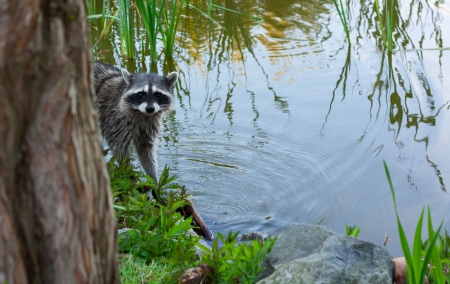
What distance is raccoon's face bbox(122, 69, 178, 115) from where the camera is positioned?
5.50 m

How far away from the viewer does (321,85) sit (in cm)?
701

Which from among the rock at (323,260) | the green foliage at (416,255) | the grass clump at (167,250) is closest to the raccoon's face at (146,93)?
the grass clump at (167,250)

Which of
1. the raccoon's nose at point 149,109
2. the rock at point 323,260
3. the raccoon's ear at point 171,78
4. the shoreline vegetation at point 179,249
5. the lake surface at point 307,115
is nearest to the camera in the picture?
the shoreline vegetation at point 179,249

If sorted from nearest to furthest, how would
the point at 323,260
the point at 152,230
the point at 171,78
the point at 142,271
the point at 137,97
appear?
the point at 323,260 → the point at 142,271 → the point at 152,230 → the point at 137,97 → the point at 171,78

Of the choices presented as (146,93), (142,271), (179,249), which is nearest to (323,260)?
(179,249)

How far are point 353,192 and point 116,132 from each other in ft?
7.28

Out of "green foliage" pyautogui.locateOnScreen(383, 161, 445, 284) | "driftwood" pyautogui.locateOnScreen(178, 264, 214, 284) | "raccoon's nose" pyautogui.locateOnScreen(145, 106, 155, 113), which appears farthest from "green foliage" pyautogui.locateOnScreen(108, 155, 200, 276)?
"raccoon's nose" pyautogui.locateOnScreen(145, 106, 155, 113)

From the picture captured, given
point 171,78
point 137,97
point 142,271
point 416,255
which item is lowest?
point 142,271

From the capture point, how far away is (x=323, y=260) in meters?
2.81

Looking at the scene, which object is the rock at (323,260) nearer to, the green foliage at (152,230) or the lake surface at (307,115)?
the green foliage at (152,230)

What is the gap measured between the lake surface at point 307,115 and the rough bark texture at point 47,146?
2.94 metres

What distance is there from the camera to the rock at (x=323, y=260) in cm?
277

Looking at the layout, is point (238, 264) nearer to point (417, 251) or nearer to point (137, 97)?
point (417, 251)

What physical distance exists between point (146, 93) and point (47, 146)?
3851mm
